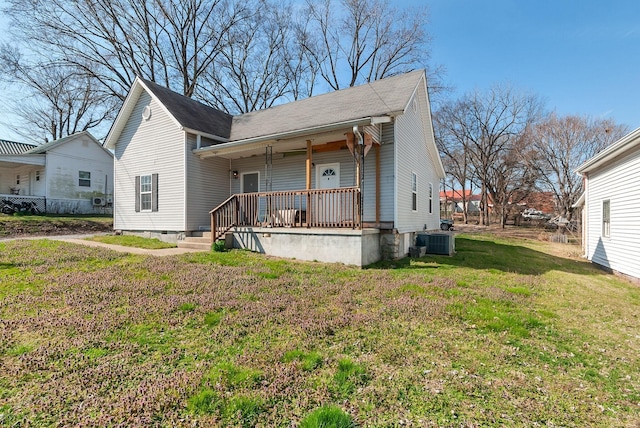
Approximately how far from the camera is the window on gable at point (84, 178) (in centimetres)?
2014

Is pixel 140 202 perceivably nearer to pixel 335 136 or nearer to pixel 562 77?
pixel 335 136

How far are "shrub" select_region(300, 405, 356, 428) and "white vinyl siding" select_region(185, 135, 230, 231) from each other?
405 inches

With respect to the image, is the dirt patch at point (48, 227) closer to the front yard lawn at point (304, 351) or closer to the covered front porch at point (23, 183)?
the covered front porch at point (23, 183)

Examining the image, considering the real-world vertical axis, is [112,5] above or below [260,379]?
above

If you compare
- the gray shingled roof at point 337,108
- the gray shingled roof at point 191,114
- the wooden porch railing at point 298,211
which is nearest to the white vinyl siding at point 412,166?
the gray shingled roof at point 337,108

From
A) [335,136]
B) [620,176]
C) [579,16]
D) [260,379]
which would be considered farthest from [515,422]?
[579,16]

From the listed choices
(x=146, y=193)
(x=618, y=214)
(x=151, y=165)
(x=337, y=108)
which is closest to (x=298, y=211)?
(x=337, y=108)

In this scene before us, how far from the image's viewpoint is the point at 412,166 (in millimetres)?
11422

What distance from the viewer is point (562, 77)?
16.5 metres

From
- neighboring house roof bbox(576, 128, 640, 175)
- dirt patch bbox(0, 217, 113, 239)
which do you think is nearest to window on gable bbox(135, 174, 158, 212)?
dirt patch bbox(0, 217, 113, 239)

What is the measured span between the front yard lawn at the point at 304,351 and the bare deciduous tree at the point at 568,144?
77.4 feet

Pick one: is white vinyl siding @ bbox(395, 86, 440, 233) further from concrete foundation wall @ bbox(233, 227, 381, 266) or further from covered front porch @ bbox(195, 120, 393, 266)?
concrete foundation wall @ bbox(233, 227, 381, 266)

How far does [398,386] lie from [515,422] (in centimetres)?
87

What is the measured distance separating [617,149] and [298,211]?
8741mm
